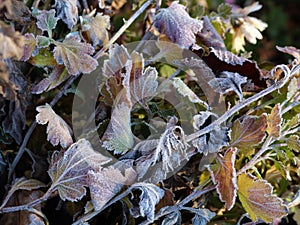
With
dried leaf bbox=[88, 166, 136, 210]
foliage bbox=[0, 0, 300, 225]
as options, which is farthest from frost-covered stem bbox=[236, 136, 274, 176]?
dried leaf bbox=[88, 166, 136, 210]

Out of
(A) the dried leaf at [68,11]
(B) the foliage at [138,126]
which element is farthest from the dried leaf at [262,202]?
(A) the dried leaf at [68,11]

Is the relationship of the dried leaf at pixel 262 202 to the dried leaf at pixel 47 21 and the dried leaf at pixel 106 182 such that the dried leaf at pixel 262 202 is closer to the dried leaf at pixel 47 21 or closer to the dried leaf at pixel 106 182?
the dried leaf at pixel 106 182

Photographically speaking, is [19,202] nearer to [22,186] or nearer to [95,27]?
[22,186]

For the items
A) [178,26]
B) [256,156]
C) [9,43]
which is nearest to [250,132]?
[256,156]

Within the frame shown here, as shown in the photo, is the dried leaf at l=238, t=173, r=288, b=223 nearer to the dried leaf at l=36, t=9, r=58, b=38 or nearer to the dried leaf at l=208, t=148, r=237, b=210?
the dried leaf at l=208, t=148, r=237, b=210

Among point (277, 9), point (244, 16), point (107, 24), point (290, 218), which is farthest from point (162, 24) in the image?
point (277, 9)

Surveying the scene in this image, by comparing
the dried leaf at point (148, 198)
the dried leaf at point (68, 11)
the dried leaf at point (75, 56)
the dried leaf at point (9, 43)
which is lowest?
the dried leaf at point (148, 198)
